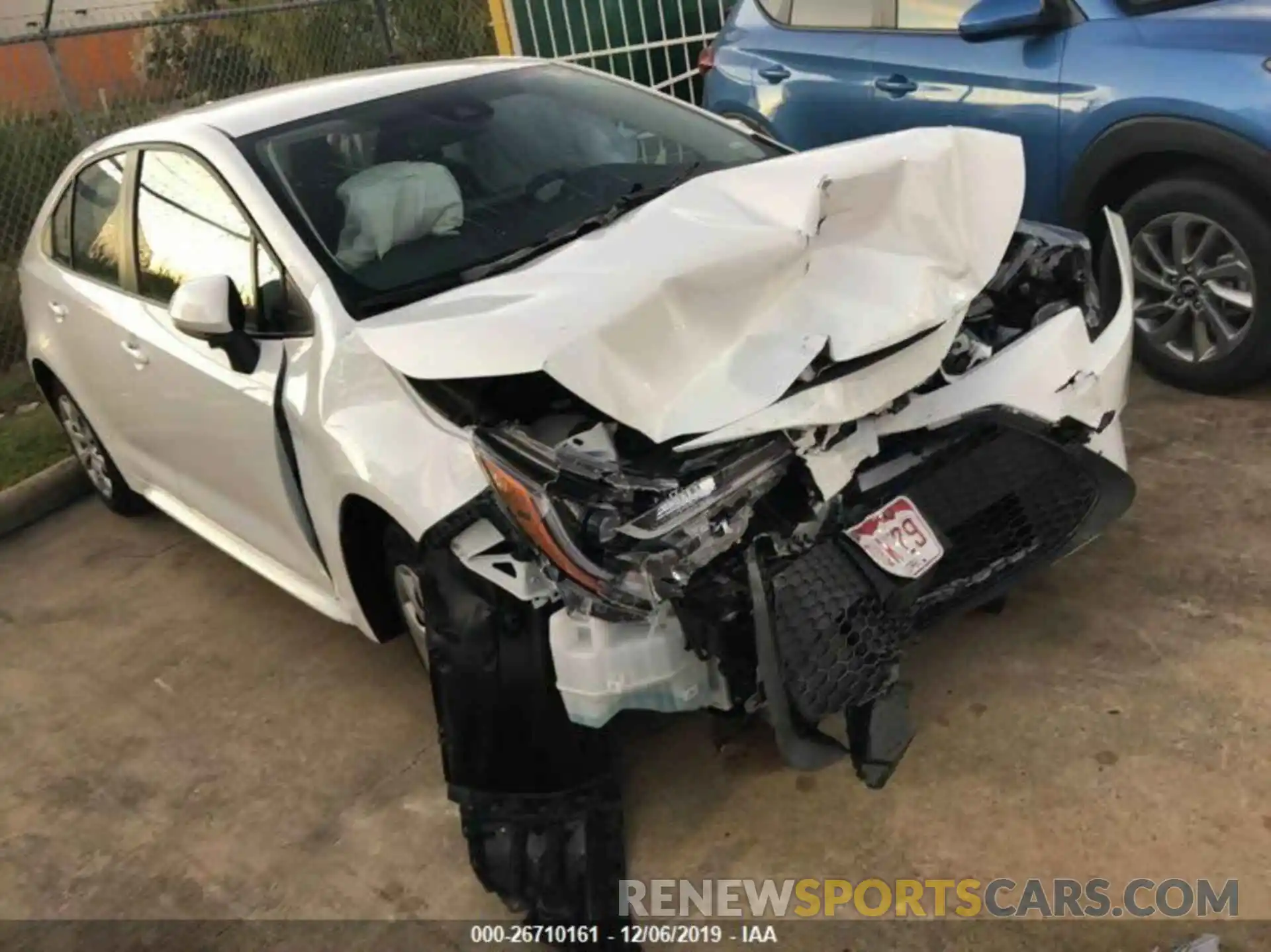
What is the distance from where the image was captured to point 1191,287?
416 centimetres

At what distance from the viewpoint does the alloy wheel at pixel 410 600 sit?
10.2 feet

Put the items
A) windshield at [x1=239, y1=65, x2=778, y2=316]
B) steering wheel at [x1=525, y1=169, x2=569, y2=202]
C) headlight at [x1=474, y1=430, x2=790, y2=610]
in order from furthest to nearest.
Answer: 1. steering wheel at [x1=525, y1=169, x2=569, y2=202]
2. windshield at [x1=239, y1=65, x2=778, y2=316]
3. headlight at [x1=474, y1=430, x2=790, y2=610]

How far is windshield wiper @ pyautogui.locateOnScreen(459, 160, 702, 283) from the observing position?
3109mm

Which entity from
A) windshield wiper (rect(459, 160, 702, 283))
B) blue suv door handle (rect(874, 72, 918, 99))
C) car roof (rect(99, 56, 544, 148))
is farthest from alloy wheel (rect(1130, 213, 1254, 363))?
car roof (rect(99, 56, 544, 148))

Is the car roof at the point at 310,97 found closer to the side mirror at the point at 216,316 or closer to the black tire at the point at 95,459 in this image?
the side mirror at the point at 216,316

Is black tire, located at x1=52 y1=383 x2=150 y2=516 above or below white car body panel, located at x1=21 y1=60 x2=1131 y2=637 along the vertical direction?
below

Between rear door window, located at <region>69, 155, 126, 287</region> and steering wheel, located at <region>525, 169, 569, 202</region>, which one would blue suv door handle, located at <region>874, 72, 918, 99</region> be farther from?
rear door window, located at <region>69, 155, 126, 287</region>

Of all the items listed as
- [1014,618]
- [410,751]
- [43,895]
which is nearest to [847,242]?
[1014,618]

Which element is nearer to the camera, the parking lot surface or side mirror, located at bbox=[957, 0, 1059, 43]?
the parking lot surface

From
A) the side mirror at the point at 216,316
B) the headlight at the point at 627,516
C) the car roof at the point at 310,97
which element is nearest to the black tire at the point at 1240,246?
the car roof at the point at 310,97

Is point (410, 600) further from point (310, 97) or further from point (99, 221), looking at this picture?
point (99, 221)

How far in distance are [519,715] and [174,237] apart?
1.99 metres

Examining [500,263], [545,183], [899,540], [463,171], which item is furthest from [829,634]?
[463,171]

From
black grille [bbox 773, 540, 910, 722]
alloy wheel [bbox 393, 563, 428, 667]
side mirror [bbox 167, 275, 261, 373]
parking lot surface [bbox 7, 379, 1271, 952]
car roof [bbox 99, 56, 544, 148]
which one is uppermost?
car roof [bbox 99, 56, 544, 148]
